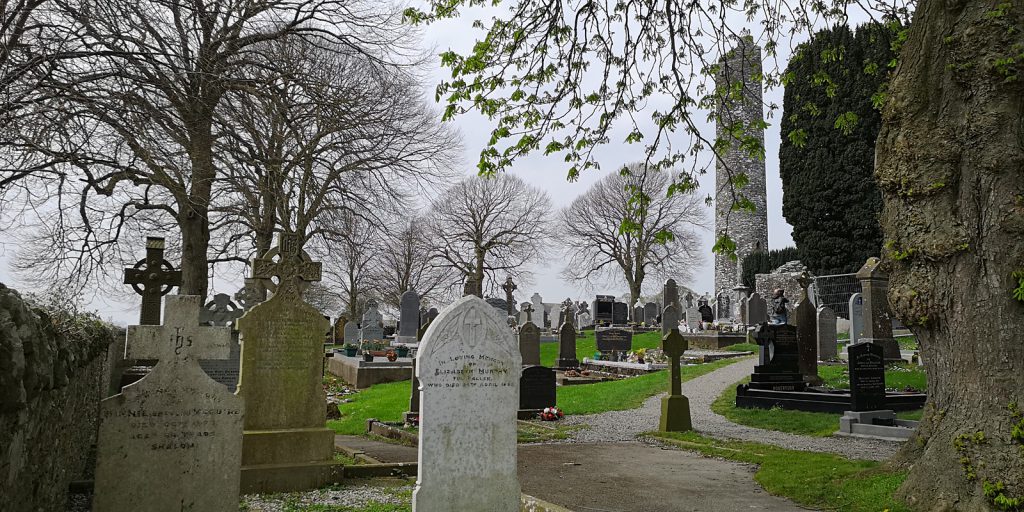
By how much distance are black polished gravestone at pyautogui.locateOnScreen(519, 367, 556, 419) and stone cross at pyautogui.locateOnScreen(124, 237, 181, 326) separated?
22.7 ft

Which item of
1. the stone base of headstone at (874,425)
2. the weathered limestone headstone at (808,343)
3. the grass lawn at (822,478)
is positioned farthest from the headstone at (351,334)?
the grass lawn at (822,478)

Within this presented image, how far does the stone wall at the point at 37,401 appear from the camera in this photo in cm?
273

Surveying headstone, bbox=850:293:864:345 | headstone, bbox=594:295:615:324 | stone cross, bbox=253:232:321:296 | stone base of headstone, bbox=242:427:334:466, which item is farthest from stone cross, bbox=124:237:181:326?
headstone, bbox=594:295:615:324

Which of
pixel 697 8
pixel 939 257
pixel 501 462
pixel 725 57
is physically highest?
pixel 697 8

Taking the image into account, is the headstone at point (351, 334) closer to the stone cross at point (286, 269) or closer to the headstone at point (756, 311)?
the headstone at point (756, 311)

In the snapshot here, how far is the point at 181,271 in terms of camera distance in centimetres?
1384

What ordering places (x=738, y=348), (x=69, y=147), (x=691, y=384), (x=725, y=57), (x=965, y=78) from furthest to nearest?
(x=738, y=348)
(x=691, y=384)
(x=725, y=57)
(x=69, y=147)
(x=965, y=78)

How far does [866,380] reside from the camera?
10.7 metres

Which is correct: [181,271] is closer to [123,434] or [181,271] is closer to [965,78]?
[123,434]

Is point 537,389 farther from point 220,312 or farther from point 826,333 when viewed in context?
point 826,333

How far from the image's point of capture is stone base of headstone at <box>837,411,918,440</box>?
32.6ft

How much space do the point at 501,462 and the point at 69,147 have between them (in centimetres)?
570

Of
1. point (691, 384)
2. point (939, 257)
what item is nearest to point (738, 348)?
point (691, 384)

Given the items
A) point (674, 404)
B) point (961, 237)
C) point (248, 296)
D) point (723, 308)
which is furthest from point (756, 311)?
point (961, 237)
